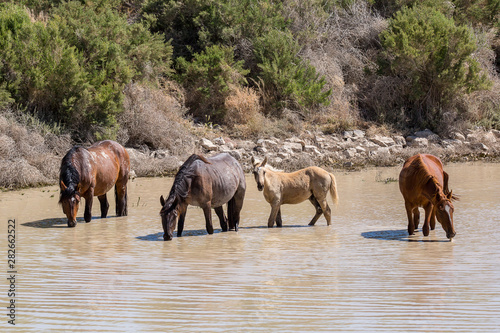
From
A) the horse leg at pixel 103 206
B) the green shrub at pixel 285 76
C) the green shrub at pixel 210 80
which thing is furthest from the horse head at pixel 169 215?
the green shrub at pixel 285 76

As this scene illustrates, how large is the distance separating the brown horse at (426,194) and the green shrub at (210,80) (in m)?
12.9

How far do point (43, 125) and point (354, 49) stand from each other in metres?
13.2

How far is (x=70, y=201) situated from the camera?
11.3m

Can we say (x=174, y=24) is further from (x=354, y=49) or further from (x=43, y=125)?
(x=43, y=125)

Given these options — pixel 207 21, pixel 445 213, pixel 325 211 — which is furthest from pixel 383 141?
pixel 445 213

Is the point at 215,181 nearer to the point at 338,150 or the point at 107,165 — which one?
the point at 107,165

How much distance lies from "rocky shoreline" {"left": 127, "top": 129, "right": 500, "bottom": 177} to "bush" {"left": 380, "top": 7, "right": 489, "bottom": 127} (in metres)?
1.49

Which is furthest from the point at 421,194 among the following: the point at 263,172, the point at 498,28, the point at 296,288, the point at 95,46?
the point at 498,28

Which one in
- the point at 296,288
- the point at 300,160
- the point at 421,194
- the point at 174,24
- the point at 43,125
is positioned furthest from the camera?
the point at 174,24

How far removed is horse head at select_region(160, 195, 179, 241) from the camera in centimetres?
1014

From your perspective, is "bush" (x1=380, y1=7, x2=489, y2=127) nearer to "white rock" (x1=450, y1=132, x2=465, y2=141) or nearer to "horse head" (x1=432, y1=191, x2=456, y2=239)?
"white rock" (x1=450, y1=132, x2=465, y2=141)

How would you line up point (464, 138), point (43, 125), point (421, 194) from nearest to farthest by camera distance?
1. point (421, 194)
2. point (43, 125)
3. point (464, 138)

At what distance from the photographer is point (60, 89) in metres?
19.7

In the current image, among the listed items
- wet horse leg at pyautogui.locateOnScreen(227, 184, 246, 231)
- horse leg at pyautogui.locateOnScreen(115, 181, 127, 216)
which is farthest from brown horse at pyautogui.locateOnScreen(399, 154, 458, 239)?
horse leg at pyautogui.locateOnScreen(115, 181, 127, 216)
